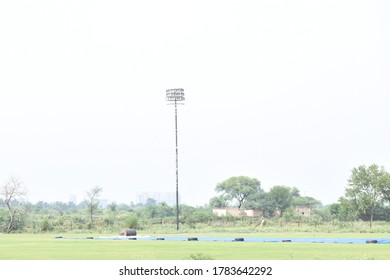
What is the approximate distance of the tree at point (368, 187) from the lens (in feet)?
263

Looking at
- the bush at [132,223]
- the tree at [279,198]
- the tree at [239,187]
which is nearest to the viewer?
the bush at [132,223]

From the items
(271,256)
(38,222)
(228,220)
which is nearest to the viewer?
(271,256)

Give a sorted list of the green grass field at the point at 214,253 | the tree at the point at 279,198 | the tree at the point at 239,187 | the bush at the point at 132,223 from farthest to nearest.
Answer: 1. the tree at the point at 239,187
2. the tree at the point at 279,198
3. the bush at the point at 132,223
4. the green grass field at the point at 214,253

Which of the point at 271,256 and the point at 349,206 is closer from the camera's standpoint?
the point at 271,256

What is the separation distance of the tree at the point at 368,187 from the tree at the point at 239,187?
2222 inches

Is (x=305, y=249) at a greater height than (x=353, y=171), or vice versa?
(x=353, y=171)

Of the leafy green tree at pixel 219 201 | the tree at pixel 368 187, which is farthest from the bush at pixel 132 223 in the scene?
the leafy green tree at pixel 219 201

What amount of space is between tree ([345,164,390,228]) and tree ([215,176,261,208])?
56449 mm

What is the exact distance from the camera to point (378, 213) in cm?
8200

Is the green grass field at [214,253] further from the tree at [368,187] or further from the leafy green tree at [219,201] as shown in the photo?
the leafy green tree at [219,201]
